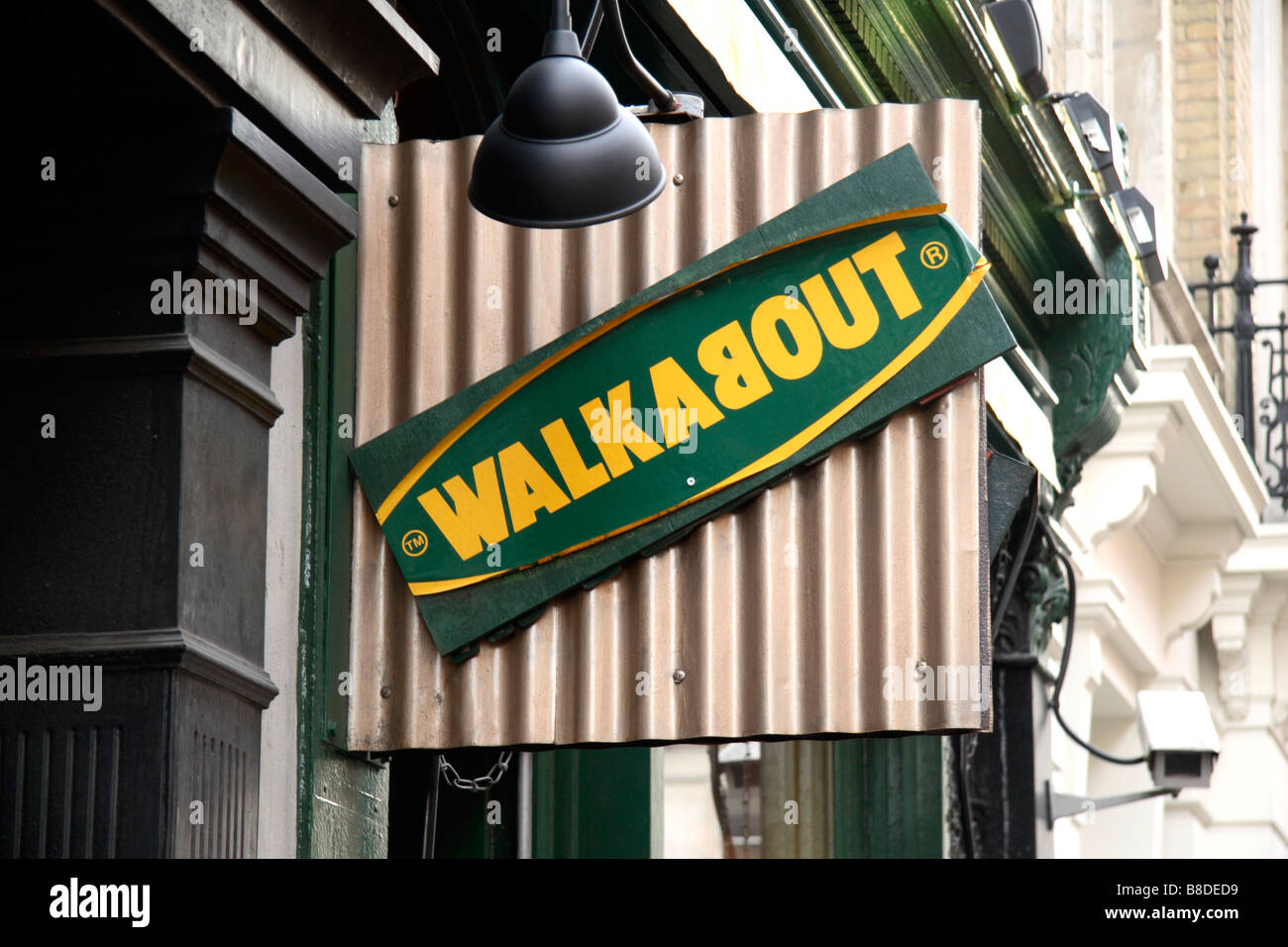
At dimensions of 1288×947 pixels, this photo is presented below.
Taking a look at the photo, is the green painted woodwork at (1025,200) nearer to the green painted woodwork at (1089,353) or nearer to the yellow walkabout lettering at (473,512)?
the green painted woodwork at (1089,353)

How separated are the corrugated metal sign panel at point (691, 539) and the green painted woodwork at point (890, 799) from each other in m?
4.91

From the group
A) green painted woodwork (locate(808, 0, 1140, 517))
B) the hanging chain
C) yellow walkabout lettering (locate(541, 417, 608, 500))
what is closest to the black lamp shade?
yellow walkabout lettering (locate(541, 417, 608, 500))

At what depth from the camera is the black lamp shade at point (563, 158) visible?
15.0 ft

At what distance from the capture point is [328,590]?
5.07 meters

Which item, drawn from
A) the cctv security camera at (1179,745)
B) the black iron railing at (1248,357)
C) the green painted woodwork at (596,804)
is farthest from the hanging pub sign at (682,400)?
the black iron railing at (1248,357)

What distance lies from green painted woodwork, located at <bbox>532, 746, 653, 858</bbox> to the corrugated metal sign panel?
2.35 m

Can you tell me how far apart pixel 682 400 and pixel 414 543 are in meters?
0.70

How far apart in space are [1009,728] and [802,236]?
5.75m

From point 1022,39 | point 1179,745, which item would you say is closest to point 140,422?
point 1022,39

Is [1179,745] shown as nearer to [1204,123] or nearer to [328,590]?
[328,590]

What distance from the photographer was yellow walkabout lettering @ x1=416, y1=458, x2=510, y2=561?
16.4 feet

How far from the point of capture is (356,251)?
5191mm
